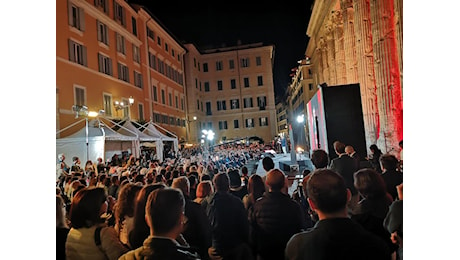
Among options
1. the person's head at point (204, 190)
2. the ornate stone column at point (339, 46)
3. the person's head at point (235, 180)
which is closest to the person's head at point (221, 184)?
the person's head at point (204, 190)

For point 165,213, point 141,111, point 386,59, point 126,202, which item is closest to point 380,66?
point 386,59

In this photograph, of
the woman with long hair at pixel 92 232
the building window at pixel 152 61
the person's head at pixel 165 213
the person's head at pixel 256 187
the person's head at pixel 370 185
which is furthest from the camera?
the building window at pixel 152 61

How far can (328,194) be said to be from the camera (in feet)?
5.14

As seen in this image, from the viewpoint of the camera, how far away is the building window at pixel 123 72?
3939 mm

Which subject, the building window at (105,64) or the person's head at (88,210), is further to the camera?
the building window at (105,64)

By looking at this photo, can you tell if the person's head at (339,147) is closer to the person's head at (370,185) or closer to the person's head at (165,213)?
the person's head at (370,185)

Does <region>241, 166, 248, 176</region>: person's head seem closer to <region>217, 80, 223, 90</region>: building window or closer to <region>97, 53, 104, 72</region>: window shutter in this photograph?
<region>217, 80, 223, 90</region>: building window

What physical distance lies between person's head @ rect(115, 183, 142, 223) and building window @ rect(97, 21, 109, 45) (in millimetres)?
2127

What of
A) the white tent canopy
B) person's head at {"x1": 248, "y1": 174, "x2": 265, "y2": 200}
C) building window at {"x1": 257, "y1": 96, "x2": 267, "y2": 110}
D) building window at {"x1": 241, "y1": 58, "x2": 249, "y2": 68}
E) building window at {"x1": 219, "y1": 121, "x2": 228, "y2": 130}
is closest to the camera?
person's head at {"x1": 248, "y1": 174, "x2": 265, "y2": 200}

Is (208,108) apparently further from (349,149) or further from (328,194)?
(328,194)

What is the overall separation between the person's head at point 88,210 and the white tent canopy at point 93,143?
947 millimetres

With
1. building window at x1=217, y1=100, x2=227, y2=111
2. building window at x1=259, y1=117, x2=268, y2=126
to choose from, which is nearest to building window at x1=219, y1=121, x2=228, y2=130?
building window at x1=217, y1=100, x2=227, y2=111

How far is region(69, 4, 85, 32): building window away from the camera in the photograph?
3301 millimetres
